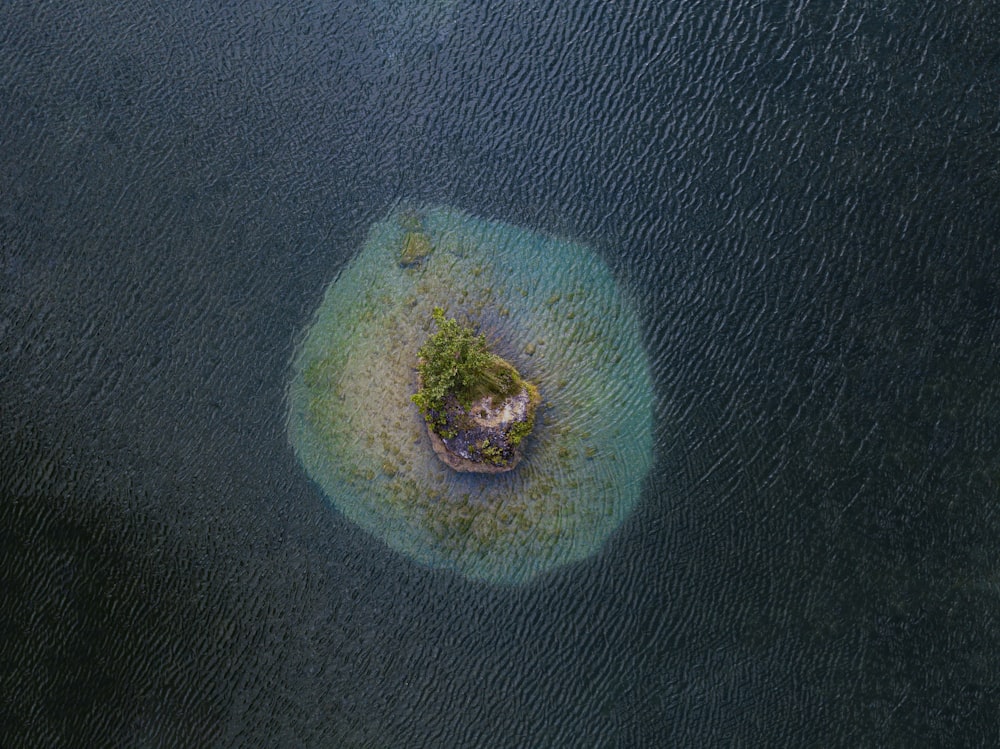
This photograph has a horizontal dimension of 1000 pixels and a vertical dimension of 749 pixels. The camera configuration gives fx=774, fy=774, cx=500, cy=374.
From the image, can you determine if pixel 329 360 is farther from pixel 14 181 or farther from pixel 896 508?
pixel 896 508

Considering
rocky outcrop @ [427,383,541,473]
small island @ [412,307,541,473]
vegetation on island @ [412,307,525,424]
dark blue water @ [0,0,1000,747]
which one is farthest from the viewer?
dark blue water @ [0,0,1000,747]

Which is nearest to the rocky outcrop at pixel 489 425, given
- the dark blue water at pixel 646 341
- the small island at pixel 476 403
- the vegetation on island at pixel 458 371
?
the small island at pixel 476 403

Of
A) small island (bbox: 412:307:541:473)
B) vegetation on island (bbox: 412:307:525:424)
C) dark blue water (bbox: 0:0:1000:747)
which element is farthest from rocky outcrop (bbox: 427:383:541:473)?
dark blue water (bbox: 0:0:1000:747)

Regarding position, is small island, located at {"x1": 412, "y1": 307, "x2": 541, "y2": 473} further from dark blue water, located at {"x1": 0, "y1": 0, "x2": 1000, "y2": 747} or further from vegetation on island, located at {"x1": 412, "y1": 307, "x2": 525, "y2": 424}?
dark blue water, located at {"x1": 0, "y1": 0, "x2": 1000, "y2": 747}

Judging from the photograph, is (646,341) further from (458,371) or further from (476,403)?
(458,371)

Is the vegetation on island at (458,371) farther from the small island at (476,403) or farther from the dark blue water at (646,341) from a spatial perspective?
the dark blue water at (646,341)

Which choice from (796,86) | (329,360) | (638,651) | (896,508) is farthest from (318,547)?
(796,86)

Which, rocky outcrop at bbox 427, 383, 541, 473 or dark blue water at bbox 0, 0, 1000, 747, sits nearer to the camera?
rocky outcrop at bbox 427, 383, 541, 473
